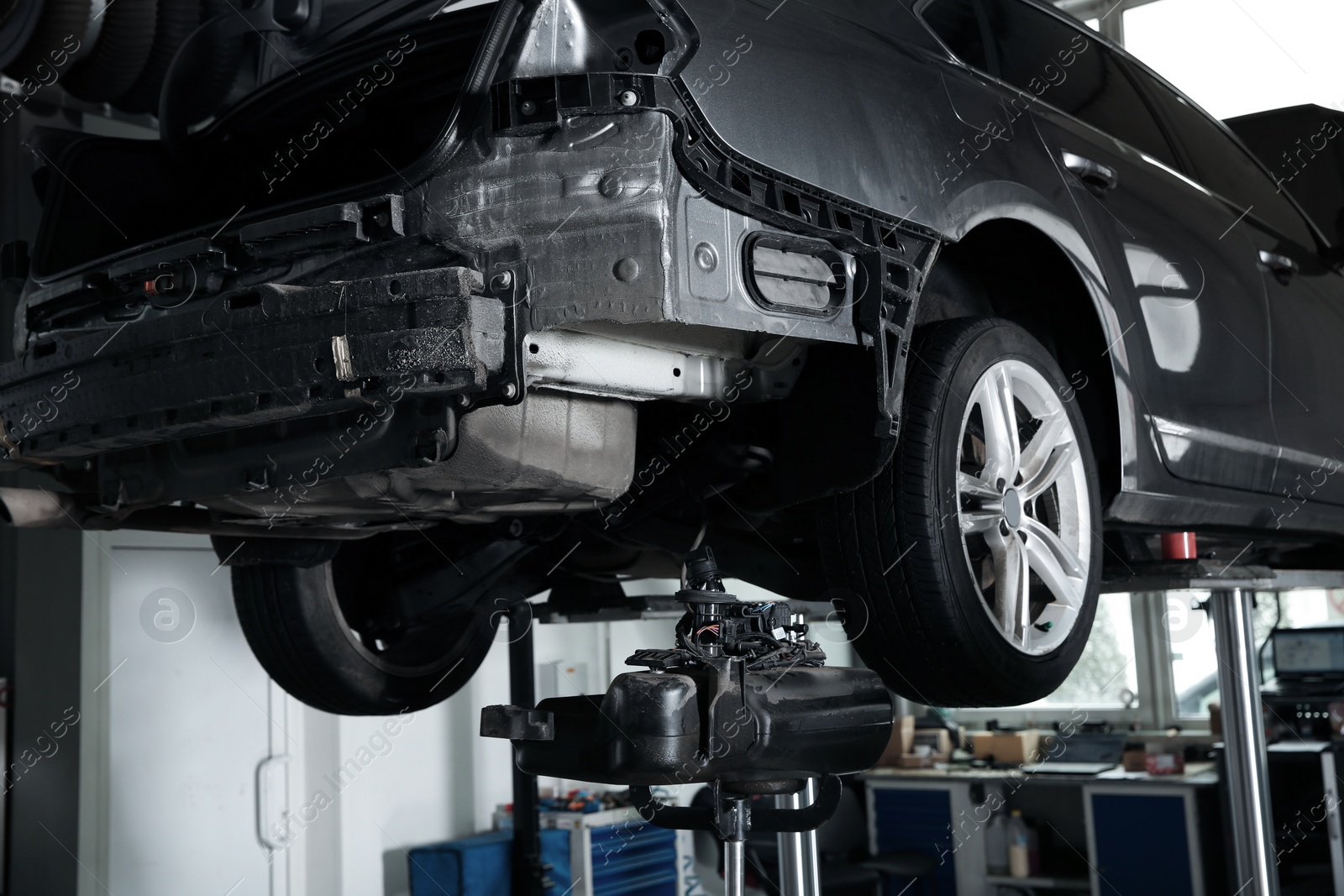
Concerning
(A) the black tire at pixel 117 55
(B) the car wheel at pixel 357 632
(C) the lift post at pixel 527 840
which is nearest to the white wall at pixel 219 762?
(C) the lift post at pixel 527 840

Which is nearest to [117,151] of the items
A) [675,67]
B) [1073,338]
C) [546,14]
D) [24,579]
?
[546,14]

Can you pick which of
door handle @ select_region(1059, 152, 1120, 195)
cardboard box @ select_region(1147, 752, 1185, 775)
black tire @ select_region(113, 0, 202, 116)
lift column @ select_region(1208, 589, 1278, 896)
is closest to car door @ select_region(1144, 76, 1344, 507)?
lift column @ select_region(1208, 589, 1278, 896)

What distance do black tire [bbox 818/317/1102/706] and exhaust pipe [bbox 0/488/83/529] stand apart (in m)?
1.21

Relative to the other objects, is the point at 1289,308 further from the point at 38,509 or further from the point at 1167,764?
the point at 1167,764

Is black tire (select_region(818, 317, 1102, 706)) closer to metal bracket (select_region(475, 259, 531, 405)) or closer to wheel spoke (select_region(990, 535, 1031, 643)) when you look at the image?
wheel spoke (select_region(990, 535, 1031, 643))

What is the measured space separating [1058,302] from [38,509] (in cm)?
175

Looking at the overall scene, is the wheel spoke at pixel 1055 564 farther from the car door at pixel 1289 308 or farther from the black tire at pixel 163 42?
the black tire at pixel 163 42

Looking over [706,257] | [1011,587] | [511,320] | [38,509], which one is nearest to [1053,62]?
[1011,587]

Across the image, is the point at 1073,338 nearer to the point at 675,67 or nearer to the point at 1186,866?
the point at 675,67

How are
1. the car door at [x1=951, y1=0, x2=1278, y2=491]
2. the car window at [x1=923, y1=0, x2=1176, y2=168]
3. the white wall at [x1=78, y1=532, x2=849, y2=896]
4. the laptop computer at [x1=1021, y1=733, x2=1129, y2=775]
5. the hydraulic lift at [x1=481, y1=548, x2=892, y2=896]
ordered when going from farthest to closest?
1. the laptop computer at [x1=1021, y1=733, x2=1129, y2=775]
2. the white wall at [x1=78, y1=532, x2=849, y2=896]
3. the car door at [x1=951, y1=0, x2=1278, y2=491]
4. the car window at [x1=923, y1=0, x2=1176, y2=168]
5. the hydraulic lift at [x1=481, y1=548, x2=892, y2=896]

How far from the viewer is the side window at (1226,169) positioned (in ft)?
8.71

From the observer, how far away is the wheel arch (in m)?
1.96

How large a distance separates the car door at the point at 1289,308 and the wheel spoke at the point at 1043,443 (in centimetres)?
89

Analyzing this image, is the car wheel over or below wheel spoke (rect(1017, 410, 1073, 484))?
below
